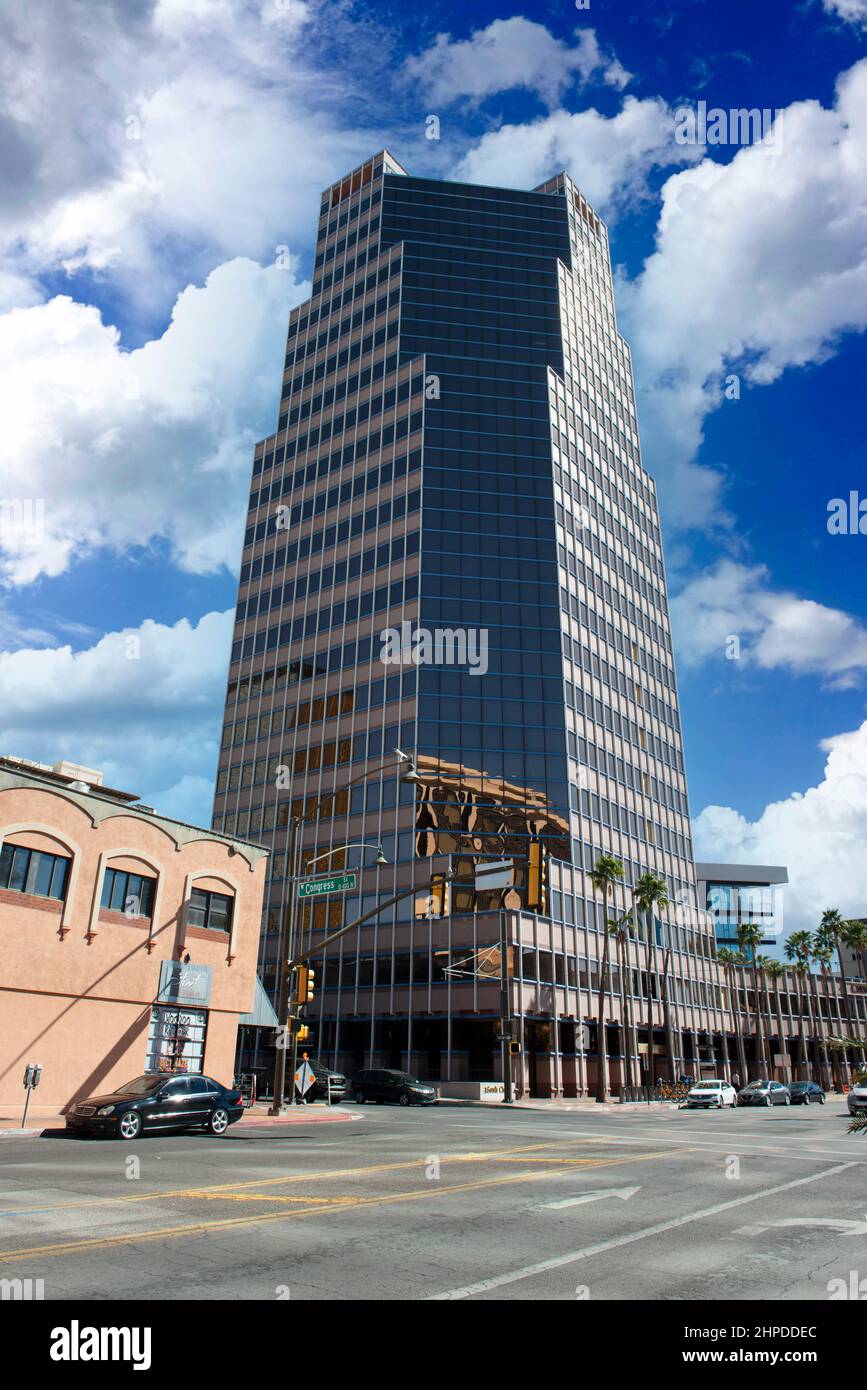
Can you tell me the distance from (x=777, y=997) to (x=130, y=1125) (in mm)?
87876

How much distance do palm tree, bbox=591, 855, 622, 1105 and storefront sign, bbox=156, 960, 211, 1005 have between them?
3284 cm

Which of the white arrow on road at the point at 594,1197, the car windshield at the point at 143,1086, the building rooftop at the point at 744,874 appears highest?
the building rooftop at the point at 744,874

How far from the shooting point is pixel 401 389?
79.2 m

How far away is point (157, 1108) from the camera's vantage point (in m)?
20.9

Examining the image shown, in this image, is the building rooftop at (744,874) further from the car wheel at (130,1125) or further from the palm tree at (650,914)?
the car wheel at (130,1125)

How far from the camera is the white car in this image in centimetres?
4644

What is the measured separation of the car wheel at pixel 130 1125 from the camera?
20.1 metres

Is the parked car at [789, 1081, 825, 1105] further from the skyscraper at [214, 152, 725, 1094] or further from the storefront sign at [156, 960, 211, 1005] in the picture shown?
the storefront sign at [156, 960, 211, 1005]

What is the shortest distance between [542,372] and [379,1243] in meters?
80.5

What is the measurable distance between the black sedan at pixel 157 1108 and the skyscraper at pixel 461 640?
3047 cm

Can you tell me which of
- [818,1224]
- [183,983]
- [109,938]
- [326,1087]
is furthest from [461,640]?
[818,1224]

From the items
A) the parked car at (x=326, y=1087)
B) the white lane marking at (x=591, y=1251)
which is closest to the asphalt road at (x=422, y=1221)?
the white lane marking at (x=591, y=1251)

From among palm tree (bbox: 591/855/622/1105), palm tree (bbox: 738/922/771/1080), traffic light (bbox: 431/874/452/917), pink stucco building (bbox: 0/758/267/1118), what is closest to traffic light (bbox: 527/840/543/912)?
traffic light (bbox: 431/874/452/917)

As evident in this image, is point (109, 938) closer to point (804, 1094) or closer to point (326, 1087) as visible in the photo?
point (326, 1087)
